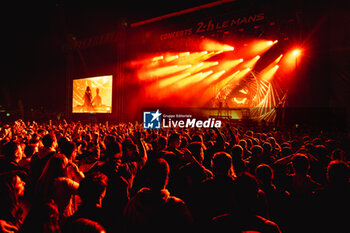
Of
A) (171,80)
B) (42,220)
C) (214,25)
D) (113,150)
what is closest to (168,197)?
(42,220)

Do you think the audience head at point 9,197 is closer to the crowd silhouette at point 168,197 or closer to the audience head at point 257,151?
the crowd silhouette at point 168,197

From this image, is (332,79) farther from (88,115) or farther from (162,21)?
(88,115)

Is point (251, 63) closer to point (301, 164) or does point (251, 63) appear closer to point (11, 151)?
point (301, 164)

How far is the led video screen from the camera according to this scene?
22672 millimetres

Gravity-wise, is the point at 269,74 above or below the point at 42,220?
above

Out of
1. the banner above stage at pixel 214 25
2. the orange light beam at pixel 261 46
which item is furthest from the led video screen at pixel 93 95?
the orange light beam at pixel 261 46

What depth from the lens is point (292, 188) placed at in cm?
314

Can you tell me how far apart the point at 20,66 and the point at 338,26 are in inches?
1096

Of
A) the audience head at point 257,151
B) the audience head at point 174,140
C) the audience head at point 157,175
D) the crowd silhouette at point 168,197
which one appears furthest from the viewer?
the audience head at point 257,151

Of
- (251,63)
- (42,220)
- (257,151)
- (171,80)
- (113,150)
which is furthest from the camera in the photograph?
(171,80)

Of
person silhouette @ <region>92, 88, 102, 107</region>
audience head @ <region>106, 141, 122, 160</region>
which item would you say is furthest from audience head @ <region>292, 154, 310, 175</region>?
person silhouette @ <region>92, 88, 102, 107</region>

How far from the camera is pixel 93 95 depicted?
23734mm

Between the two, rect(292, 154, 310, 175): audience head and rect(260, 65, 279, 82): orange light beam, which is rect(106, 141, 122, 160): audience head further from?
rect(260, 65, 279, 82): orange light beam

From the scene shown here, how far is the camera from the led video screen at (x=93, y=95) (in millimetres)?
22672
